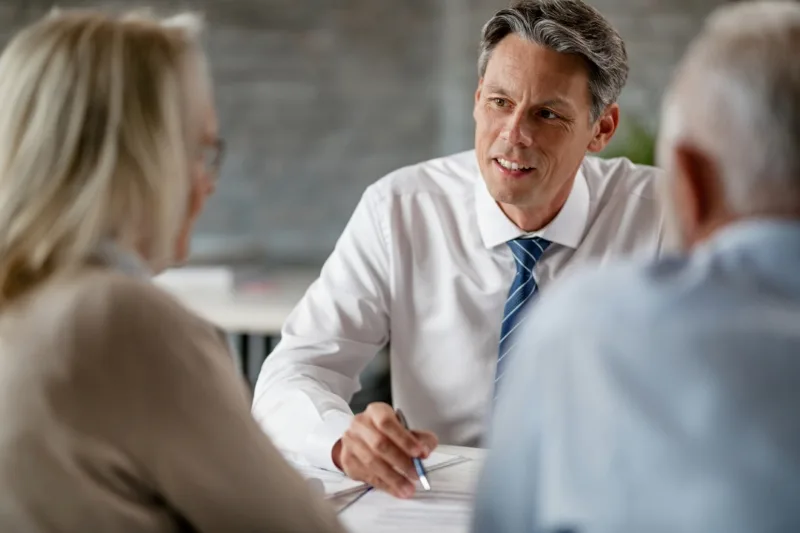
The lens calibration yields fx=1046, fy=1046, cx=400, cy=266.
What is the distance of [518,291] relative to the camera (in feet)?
6.21

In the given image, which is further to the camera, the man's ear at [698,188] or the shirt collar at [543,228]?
the shirt collar at [543,228]

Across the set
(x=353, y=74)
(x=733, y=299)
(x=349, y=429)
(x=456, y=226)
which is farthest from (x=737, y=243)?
(x=353, y=74)

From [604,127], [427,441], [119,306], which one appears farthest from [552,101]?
[119,306]

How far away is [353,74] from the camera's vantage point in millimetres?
3842

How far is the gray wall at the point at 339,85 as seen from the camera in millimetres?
3807

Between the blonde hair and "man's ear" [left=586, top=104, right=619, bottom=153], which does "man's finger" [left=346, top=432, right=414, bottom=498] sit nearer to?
the blonde hair

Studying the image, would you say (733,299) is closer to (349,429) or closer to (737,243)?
(737,243)

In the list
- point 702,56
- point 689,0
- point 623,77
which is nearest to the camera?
point 702,56

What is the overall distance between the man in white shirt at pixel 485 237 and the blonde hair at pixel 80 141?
788mm

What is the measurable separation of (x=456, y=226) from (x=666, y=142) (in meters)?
1.07

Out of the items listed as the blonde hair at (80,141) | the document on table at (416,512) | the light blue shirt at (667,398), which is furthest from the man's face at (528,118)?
the light blue shirt at (667,398)

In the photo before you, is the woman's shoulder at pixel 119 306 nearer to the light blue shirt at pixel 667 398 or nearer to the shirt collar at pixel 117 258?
the shirt collar at pixel 117 258

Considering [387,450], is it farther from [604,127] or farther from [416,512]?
[604,127]

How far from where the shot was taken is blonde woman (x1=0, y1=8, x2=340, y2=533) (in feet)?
3.09
